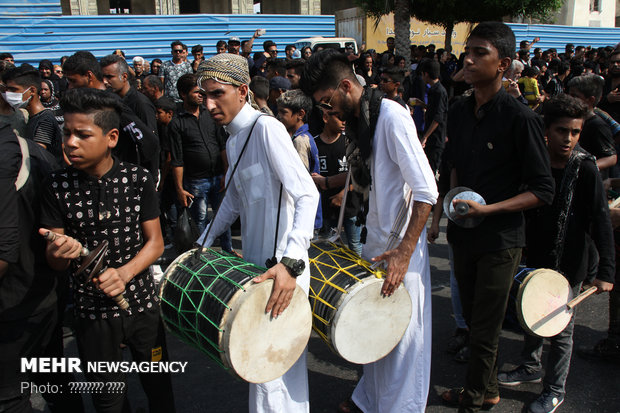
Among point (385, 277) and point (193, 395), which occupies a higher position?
point (385, 277)

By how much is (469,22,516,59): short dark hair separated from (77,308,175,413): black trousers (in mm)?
2386

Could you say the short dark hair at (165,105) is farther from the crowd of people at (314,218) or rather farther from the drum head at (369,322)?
the drum head at (369,322)

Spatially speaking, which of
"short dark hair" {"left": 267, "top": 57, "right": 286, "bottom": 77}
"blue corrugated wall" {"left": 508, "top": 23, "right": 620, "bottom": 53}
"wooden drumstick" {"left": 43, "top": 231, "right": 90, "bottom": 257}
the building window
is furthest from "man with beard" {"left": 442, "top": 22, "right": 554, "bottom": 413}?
the building window

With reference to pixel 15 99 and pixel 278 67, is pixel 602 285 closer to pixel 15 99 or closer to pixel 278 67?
pixel 15 99

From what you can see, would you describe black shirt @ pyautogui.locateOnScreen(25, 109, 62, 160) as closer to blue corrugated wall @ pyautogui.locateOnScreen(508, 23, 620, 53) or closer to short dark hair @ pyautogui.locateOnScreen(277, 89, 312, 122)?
short dark hair @ pyautogui.locateOnScreen(277, 89, 312, 122)

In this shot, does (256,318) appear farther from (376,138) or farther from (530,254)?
(530,254)

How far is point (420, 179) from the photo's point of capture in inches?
96.9

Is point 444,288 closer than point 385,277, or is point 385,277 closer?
point 385,277

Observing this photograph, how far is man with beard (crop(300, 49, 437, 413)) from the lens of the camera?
249cm

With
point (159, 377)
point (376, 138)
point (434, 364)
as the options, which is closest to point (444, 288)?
point (434, 364)

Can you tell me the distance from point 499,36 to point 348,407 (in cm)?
247

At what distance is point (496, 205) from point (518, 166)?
288 millimetres

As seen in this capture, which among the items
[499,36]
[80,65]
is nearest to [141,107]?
[80,65]

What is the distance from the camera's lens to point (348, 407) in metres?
3.15
